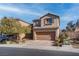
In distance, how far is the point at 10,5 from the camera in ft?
11.4

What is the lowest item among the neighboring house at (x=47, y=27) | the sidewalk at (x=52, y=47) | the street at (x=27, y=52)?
the street at (x=27, y=52)

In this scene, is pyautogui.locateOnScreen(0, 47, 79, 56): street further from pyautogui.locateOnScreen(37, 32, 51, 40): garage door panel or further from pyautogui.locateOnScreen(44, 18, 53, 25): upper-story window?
pyautogui.locateOnScreen(44, 18, 53, 25): upper-story window

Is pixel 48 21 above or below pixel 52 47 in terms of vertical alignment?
above

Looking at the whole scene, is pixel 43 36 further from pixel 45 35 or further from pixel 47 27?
pixel 47 27

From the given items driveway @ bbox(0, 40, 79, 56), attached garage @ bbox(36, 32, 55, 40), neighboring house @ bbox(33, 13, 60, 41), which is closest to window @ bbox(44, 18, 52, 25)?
neighboring house @ bbox(33, 13, 60, 41)

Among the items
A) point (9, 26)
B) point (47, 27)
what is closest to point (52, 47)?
point (47, 27)

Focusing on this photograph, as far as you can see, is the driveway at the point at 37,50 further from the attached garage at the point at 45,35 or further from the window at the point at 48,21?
the window at the point at 48,21

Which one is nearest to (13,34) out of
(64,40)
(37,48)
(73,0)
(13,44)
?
(13,44)

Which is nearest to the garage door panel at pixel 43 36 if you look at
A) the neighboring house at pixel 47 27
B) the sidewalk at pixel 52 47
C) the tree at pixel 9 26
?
the neighboring house at pixel 47 27

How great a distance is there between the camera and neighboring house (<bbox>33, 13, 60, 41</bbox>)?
3.49m

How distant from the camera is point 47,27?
354 cm

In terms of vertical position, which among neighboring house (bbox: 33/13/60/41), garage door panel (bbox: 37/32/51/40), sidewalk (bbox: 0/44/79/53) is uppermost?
neighboring house (bbox: 33/13/60/41)

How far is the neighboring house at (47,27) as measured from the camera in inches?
138

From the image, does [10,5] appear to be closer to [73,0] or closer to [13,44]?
[13,44]
